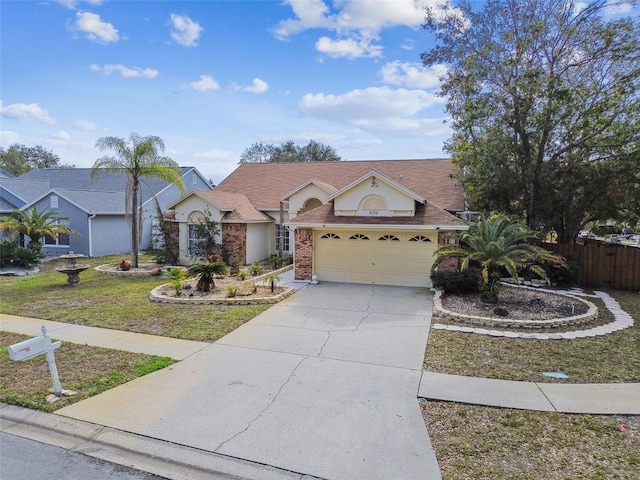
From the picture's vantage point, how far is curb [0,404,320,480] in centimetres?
392

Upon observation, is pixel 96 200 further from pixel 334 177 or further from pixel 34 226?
pixel 334 177

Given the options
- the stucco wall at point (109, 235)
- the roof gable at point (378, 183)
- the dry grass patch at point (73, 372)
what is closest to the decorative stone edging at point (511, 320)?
the roof gable at point (378, 183)

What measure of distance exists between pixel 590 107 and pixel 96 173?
19.6m

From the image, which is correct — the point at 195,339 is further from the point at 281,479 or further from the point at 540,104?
the point at 540,104

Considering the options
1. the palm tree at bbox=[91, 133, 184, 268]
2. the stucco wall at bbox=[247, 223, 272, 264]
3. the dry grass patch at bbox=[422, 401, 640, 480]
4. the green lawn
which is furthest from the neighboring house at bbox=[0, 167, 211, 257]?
Answer: the dry grass patch at bbox=[422, 401, 640, 480]

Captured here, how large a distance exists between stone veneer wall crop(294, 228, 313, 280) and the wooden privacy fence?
33.0ft

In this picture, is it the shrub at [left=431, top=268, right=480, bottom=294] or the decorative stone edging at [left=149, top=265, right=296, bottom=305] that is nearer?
the decorative stone edging at [left=149, top=265, right=296, bottom=305]

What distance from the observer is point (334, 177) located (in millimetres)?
21812

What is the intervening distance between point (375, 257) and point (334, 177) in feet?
28.9

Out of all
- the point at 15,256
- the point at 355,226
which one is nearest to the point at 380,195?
the point at 355,226

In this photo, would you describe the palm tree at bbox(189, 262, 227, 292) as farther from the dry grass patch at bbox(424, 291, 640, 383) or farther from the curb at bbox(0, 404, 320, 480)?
the curb at bbox(0, 404, 320, 480)

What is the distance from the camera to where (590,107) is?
1341cm

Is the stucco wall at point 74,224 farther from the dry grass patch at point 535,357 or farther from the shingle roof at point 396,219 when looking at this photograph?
the dry grass patch at point 535,357

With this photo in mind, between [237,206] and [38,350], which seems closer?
[38,350]
